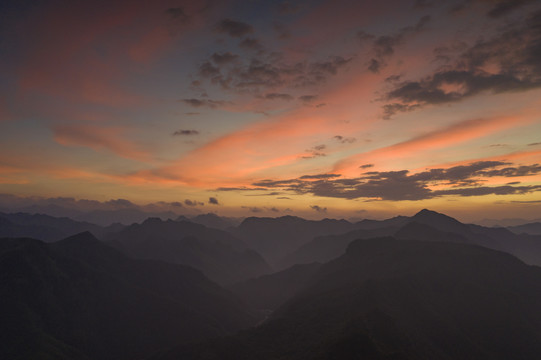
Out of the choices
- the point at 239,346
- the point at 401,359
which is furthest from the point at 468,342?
the point at 239,346

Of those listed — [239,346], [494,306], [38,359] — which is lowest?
[38,359]

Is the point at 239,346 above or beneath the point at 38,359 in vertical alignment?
above

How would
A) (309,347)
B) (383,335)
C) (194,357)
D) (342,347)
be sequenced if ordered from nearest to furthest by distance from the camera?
1. (342,347)
2. (383,335)
3. (309,347)
4. (194,357)

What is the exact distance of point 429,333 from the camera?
174125 mm

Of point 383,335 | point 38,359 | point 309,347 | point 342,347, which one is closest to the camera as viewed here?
point 342,347

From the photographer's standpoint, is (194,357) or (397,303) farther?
(397,303)

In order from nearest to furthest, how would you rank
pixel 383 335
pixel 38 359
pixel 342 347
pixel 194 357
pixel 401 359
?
pixel 401 359
pixel 342 347
pixel 383 335
pixel 194 357
pixel 38 359

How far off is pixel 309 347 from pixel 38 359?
179105mm

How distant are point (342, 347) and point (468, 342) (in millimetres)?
89174

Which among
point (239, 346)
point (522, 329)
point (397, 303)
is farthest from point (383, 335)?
point (522, 329)

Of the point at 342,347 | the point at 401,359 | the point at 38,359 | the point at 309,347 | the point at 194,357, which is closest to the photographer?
the point at 401,359

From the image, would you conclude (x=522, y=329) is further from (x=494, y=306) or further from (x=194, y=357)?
(x=194, y=357)

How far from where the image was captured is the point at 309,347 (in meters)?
164

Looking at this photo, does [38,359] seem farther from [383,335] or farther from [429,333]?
[429,333]
